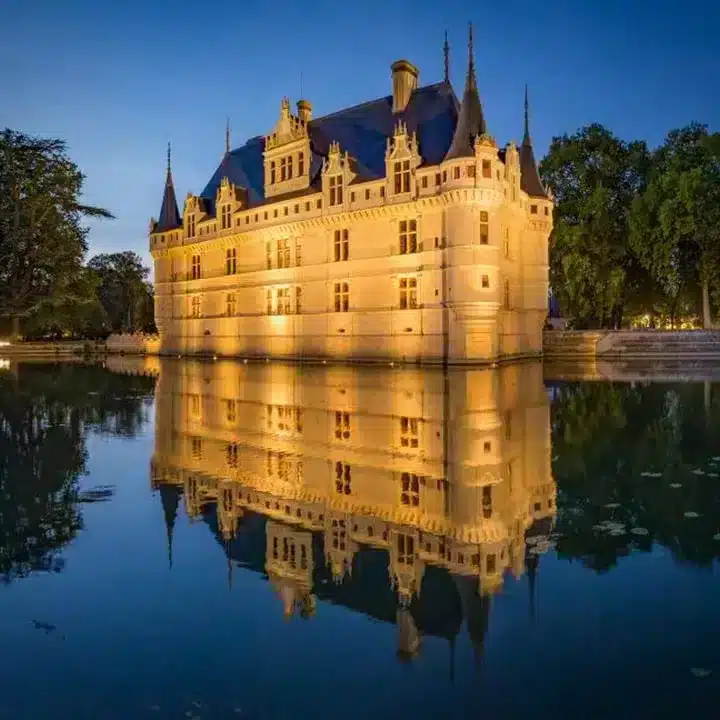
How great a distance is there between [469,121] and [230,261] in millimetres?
21289

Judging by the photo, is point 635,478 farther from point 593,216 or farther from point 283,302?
point 593,216

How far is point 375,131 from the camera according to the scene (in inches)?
1538

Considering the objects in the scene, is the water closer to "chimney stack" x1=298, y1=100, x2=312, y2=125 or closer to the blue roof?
the blue roof

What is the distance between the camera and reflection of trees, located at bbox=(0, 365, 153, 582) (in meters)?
6.54

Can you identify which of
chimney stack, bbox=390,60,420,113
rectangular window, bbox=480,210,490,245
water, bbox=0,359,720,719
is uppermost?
chimney stack, bbox=390,60,420,113

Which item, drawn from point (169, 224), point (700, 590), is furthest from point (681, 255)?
point (700, 590)

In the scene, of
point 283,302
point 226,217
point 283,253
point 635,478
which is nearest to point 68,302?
point 226,217

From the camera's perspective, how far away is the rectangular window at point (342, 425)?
12695 millimetres

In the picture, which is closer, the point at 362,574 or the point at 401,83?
the point at 362,574

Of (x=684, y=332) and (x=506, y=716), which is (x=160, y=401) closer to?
(x=506, y=716)

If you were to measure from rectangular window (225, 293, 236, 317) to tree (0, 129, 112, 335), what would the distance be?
973cm

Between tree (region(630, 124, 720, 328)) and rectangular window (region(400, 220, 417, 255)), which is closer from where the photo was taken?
rectangular window (region(400, 220, 417, 255))

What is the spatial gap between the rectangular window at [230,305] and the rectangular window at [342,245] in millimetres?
11447

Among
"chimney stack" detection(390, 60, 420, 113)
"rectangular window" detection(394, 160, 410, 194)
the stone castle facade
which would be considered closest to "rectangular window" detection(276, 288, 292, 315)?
the stone castle facade
